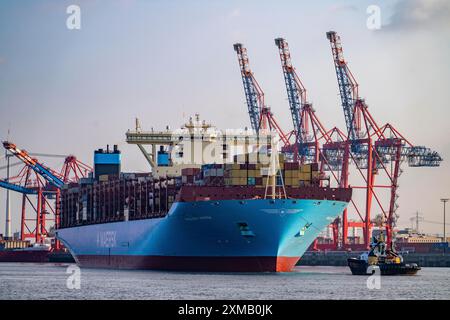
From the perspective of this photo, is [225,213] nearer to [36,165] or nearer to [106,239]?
[106,239]

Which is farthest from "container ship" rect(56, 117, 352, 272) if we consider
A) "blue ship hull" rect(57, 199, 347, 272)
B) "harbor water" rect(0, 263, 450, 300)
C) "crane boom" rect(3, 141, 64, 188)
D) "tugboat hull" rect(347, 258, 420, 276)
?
"crane boom" rect(3, 141, 64, 188)

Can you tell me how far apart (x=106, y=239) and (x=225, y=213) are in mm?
23477

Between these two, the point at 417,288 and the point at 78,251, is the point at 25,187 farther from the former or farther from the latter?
the point at 417,288

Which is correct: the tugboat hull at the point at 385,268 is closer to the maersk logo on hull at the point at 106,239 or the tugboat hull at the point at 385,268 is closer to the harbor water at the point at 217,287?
the harbor water at the point at 217,287

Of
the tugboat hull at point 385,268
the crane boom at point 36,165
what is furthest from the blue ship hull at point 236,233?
the crane boom at point 36,165

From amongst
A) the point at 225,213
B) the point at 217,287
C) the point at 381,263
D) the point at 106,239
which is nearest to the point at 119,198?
the point at 106,239

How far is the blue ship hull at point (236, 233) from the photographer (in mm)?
91062

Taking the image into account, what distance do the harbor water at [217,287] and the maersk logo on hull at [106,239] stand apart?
14777mm

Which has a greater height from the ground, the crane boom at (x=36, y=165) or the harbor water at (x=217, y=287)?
the crane boom at (x=36, y=165)

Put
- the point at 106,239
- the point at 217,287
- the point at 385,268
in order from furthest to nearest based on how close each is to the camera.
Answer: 1. the point at 106,239
2. the point at 385,268
3. the point at 217,287

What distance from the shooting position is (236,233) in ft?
302
